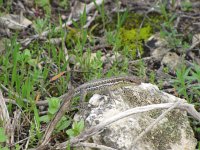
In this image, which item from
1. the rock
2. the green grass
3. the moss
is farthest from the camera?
the moss

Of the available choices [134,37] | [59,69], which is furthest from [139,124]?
[134,37]

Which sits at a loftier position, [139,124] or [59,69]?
[59,69]

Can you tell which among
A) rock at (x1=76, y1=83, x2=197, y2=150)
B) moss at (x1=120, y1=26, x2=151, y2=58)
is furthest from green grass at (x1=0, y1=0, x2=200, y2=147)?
rock at (x1=76, y1=83, x2=197, y2=150)

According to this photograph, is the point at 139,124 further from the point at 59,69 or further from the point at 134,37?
the point at 134,37

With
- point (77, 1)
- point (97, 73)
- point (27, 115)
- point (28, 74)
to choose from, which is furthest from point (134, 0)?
point (27, 115)

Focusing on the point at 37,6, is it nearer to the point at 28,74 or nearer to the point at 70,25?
the point at 70,25

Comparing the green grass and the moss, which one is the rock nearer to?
→ the green grass

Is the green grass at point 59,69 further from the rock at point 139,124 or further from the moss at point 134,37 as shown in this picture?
the rock at point 139,124
